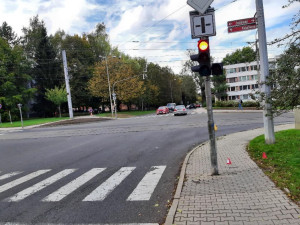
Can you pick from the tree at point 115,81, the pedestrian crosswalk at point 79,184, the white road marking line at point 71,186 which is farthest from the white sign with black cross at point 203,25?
the tree at point 115,81

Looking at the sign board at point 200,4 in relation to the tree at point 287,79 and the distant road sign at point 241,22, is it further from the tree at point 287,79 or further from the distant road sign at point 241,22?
the distant road sign at point 241,22

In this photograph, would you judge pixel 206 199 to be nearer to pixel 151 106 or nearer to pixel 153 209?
pixel 153 209

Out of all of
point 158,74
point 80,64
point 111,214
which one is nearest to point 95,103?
point 80,64

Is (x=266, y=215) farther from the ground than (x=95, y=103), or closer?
closer

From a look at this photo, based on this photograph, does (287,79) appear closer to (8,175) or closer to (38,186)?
(38,186)

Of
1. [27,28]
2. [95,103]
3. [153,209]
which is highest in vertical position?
[27,28]

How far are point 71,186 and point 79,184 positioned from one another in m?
0.21

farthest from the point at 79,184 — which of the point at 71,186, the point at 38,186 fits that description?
the point at 38,186

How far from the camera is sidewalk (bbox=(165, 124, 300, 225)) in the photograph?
385cm

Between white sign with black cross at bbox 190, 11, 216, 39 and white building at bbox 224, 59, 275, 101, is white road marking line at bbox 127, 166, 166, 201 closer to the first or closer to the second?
white sign with black cross at bbox 190, 11, 216, 39

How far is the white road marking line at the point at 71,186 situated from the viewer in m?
5.41

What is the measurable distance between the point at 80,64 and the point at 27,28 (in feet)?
52.6

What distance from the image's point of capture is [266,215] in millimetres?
3885

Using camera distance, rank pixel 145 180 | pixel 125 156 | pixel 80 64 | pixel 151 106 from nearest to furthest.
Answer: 1. pixel 145 180
2. pixel 125 156
3. pixel 80 64
4. pixel 151 106
